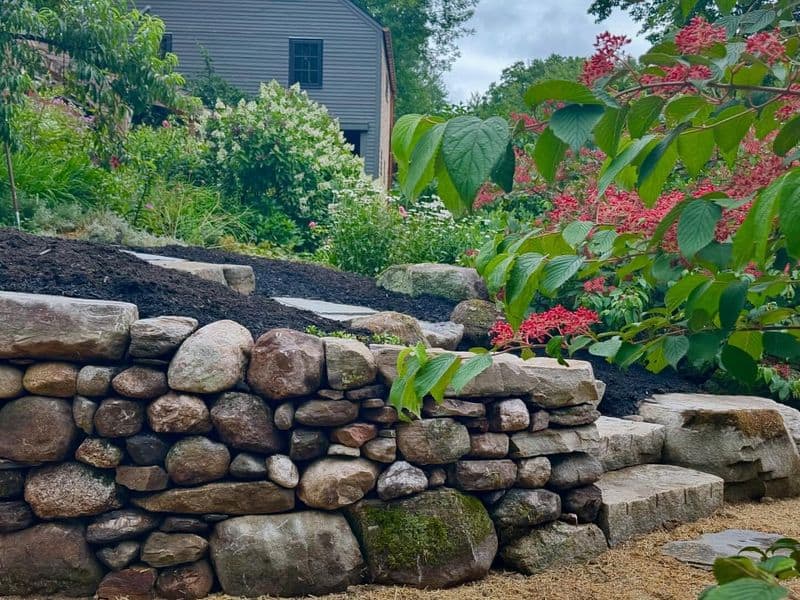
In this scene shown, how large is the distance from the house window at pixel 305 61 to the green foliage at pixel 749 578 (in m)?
23.4

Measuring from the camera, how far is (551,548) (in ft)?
11.9

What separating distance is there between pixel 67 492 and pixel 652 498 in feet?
8.58

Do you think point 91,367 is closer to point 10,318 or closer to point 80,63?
point 10,318

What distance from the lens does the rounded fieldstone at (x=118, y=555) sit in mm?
3139

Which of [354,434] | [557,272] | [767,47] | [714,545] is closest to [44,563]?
[354,434]

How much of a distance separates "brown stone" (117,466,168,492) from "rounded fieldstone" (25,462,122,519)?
69 mm

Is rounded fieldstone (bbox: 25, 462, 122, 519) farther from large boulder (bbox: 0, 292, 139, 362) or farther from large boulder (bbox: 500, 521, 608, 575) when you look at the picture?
large boulder (bbox: 500, 521, 608, 575)

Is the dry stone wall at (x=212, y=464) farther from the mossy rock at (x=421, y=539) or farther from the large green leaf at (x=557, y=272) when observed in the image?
the large green leaf at (x=557, y=272)

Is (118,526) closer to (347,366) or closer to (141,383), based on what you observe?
(141,383)

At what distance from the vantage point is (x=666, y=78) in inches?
53.0

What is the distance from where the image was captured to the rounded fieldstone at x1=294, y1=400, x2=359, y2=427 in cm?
325

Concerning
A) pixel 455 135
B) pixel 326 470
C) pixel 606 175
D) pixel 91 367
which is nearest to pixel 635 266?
pixel 606 175

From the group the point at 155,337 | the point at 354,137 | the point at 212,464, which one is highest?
the point at 354,137

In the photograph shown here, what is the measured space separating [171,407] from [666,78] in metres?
2.32
